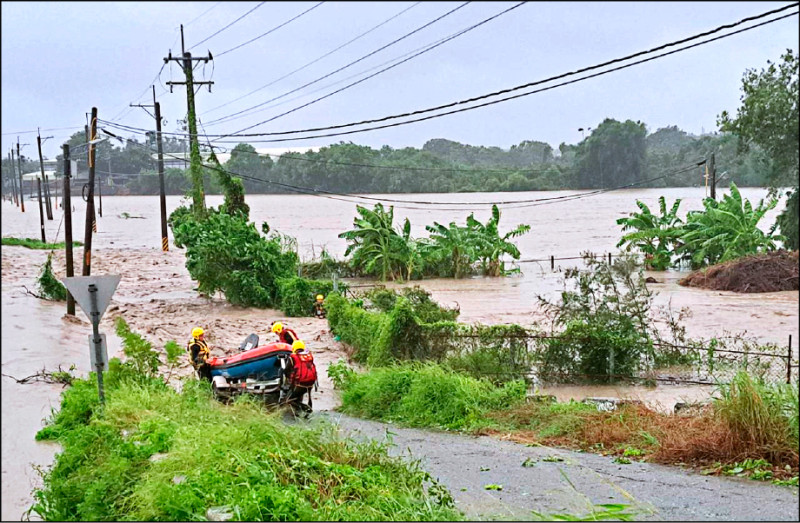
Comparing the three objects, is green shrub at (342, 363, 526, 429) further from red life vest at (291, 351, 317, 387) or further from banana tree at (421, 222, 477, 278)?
banana tree at (421, 222, 477, 278)

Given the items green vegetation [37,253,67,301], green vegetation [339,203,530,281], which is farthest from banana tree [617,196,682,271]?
green vegetation [37,253,67,301]

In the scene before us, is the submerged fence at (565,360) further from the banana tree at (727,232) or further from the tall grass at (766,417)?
the banana tree at (727,232)

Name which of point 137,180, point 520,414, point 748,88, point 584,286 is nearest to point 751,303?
point 748,88

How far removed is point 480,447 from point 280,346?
393 cm

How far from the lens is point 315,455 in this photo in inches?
306

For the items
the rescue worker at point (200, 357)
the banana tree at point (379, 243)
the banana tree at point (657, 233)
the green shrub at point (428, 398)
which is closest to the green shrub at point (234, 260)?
the banana tree at point (379, 243)

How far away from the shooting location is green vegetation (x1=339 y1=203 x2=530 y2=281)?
3816 cm

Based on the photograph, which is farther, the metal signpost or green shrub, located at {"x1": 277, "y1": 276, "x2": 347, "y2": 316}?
green shrub, located at {"x1": 277, "y1": 276, "x2": 347, "y2": 316}

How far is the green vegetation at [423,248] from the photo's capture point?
125 feet

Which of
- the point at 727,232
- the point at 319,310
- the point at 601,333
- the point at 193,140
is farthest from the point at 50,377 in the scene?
the point at 727,232

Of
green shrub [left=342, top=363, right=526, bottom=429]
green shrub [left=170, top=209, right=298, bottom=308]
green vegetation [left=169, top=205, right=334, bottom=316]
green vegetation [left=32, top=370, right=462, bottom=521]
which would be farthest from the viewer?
green shrub [left=170, top=209, right=298, bottom=308]

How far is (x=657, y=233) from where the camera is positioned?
41031mm

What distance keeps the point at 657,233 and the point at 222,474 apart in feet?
121

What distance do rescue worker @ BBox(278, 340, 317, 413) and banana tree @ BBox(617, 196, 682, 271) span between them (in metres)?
30.2
